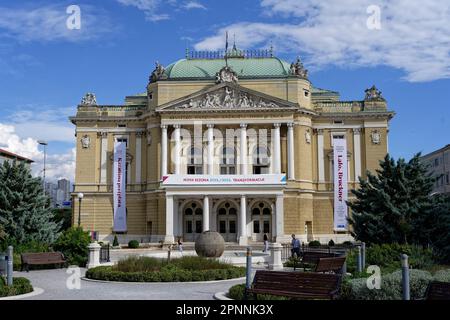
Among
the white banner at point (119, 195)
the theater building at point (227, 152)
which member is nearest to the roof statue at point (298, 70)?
the theater building at point (227, 152)

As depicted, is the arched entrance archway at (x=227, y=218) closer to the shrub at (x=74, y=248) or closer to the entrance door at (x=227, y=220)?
the entrance door at (x=227, y=220)

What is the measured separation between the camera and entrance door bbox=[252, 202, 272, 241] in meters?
58.1

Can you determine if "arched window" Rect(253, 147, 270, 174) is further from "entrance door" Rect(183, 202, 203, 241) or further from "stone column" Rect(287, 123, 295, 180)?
"entrance door" Rect(183, 202, 203, 241)

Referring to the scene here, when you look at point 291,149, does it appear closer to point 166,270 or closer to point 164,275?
point 166,270

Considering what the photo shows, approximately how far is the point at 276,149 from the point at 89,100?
2325 cm

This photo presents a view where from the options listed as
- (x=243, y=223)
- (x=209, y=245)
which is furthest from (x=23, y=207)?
(x=243, y=223)

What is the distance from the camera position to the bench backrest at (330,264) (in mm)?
20547

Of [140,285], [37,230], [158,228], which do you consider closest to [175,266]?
[140,285]

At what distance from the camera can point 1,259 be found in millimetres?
21672

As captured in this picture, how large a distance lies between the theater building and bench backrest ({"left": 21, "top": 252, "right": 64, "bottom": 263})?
27654mm

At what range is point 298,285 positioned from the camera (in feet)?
47.6

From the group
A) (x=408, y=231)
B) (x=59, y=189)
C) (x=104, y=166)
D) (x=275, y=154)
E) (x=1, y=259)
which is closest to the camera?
(x=1, y=259)
